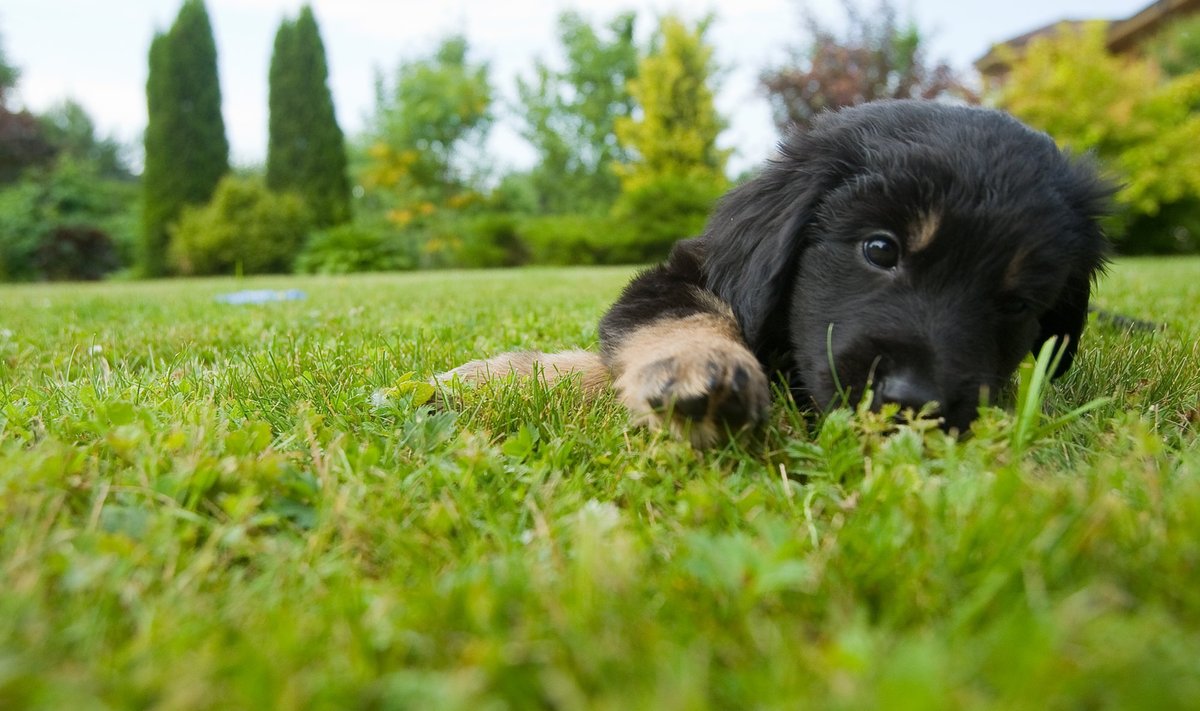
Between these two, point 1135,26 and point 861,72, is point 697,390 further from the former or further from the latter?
point 1135,26

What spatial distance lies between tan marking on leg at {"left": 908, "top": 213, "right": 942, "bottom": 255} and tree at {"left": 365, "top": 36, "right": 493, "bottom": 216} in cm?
2856

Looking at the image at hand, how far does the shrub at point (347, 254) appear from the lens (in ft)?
71.9

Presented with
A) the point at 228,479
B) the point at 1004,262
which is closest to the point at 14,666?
the point at 228,479

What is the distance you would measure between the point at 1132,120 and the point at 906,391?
21.8 metres

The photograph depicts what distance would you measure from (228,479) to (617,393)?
1.07m

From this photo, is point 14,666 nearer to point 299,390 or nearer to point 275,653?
point 275,653

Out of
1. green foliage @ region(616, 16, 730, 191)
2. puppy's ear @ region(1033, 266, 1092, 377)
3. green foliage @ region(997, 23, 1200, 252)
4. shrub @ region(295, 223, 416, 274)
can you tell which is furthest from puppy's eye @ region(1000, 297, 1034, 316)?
green foliage @ region(616, 16, 730, 191)

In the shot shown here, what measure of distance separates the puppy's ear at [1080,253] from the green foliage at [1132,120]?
59.2 feet

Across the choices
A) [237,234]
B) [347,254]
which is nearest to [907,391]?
[347,254]

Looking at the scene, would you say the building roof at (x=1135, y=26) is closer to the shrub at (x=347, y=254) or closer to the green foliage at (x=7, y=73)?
the shrub at (x=347, y=254)

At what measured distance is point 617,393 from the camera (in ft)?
7.12

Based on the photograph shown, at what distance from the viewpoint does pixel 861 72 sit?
866 inches

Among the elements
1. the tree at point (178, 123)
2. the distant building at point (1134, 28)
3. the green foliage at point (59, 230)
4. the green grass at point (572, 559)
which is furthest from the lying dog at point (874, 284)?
the green foliage at point (59, 230)

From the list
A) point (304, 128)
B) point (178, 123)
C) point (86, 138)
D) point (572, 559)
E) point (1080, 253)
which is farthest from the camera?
point (86, 138)
